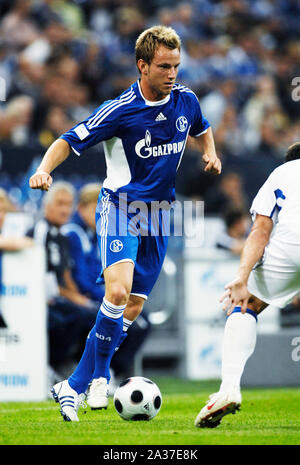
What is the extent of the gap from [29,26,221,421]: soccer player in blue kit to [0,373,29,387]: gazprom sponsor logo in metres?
2.53

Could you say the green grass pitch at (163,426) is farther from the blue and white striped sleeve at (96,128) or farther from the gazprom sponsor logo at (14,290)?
the blue and white striped sleeve at (96,128)

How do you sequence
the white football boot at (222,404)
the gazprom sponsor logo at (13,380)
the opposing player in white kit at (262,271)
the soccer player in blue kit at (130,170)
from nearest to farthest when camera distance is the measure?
1. the white football boot at (222,404)
2. the opposing player in white kit at (262,271)
3. the soccer player in blue kit at (130,170)
4. the gazprom sponsor logo at (13,380)

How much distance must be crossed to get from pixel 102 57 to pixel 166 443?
11.3 meters

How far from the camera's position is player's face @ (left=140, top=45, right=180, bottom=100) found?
5590 millimetres

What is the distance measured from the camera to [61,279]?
925 cm

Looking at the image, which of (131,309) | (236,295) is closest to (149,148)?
(131,309)

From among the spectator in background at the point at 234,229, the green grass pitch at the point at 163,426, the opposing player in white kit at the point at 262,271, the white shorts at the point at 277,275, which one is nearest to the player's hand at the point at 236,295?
the opposing player in white kit at the point at 262,271

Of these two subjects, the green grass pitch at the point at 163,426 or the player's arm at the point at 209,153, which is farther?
the player's arm at the point at 209,153

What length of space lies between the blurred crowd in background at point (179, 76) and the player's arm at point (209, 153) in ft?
15.7

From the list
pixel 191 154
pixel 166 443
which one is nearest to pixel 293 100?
pixel 191 154

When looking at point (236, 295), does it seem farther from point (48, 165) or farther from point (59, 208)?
point (59, 208)

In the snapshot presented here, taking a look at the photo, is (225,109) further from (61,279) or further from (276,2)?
(61,279)

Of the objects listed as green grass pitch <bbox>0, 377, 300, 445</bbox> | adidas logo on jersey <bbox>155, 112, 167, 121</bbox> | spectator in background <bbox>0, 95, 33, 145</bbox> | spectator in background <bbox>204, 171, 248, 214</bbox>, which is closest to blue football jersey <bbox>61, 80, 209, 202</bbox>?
adidas logo on jersey <bbox>155, 112, 167, 121</bbox>

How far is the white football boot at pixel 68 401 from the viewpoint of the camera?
18.2 feet
